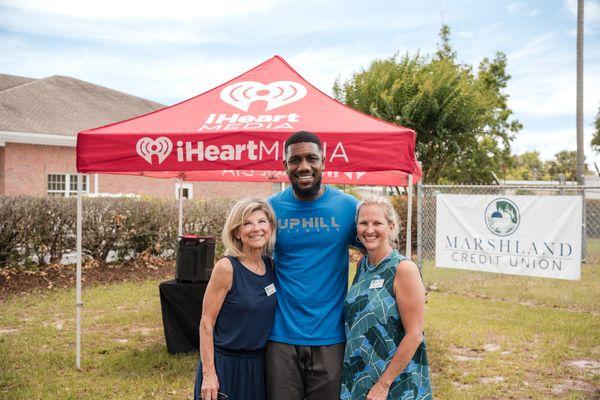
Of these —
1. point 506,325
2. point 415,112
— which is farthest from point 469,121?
point 506,325

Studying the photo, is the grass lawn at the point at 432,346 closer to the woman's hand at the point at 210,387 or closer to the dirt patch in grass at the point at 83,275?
the dirt patch in grass at the point at 83,275

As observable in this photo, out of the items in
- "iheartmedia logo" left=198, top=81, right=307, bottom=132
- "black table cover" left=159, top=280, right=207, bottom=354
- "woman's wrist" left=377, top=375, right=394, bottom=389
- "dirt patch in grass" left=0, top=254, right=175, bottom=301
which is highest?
"iheartmedia logo" left=198, top=81, right=307, bottom=132

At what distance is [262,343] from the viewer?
302cm

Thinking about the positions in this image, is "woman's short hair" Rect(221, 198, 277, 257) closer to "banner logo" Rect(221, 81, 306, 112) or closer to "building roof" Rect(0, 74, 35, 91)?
"banner logo" Rect(221, 81, 306, 112)

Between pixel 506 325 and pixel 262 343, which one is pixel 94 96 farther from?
pixel 262 343

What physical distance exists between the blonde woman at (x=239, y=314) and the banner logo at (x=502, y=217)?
664 centimetres

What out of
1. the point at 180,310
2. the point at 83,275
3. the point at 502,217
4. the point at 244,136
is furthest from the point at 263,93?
the point at 83,275

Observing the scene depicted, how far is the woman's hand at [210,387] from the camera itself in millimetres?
2926

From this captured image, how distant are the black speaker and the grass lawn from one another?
907 mm

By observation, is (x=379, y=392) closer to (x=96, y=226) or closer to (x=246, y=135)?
(x=246, y=135)

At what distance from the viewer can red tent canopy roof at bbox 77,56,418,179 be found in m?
4.52

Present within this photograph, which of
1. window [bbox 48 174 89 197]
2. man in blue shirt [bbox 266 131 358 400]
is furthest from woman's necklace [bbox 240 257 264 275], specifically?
window [bbox 48 174 89 197]

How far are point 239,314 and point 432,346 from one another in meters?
4.33

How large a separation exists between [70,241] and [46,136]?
37.7ft
